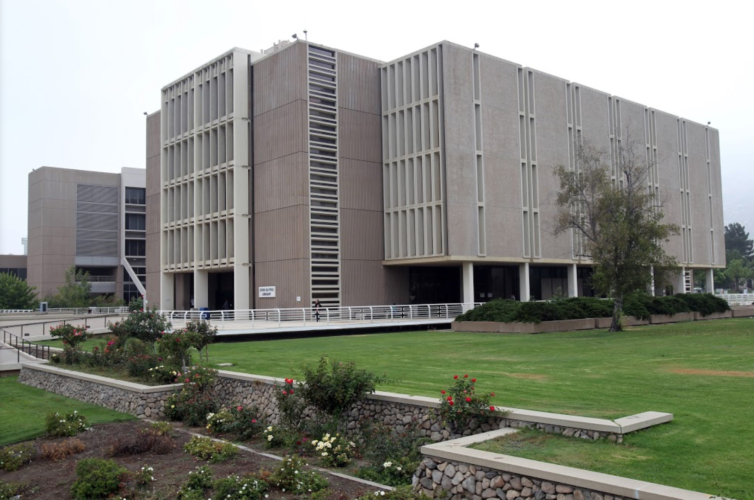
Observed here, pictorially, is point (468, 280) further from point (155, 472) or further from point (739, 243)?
point (739, 243)

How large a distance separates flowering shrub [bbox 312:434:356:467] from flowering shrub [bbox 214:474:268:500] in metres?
1.49

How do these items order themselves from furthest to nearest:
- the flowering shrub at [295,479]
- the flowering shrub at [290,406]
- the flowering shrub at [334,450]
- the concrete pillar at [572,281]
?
the concrete pillar at [572,281]
the flowering shrub at [290,406]
the flowering shrub at [334,450]
the flowering shrub at [295,479]

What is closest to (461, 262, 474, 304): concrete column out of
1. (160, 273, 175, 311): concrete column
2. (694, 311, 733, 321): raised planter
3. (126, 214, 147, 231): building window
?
(694, 311, 733, 321): raised planter

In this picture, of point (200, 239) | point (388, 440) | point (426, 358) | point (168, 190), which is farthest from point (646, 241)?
point (168, 190)

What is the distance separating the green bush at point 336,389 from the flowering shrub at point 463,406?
1.91 m

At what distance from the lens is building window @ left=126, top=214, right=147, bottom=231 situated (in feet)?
285

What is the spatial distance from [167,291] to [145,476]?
48.5 meters

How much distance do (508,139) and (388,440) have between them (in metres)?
40.2

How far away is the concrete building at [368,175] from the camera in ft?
146

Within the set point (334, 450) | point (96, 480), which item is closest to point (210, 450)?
point (96, 480)

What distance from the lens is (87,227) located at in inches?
3413

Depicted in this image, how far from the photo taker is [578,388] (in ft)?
39.1

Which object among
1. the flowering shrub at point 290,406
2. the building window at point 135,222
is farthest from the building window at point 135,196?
the flowering shrub at point 290,406

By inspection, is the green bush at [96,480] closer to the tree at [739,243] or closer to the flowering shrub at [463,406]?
the flowering shrub at [463,406]
